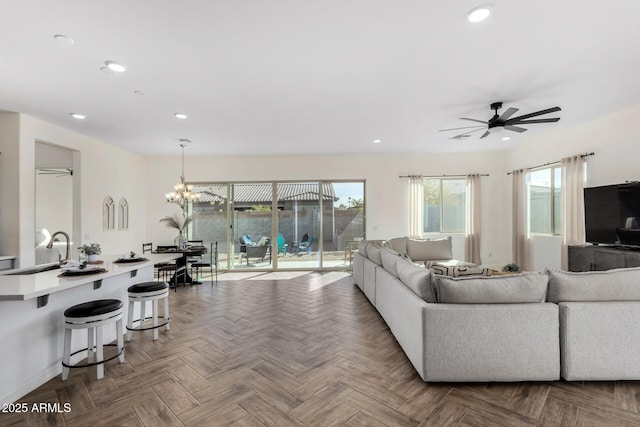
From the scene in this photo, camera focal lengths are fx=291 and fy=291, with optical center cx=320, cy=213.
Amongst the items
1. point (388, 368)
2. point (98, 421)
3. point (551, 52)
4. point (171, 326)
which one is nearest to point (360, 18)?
point (551, 52)

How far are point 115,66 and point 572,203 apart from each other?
6.92 meters

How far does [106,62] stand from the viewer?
285cm

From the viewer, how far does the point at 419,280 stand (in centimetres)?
251

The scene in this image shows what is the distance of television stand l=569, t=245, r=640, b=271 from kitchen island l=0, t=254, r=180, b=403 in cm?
596

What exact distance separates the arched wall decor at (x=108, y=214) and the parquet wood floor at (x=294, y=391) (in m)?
3.52

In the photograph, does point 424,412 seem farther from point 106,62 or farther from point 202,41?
point 106,62

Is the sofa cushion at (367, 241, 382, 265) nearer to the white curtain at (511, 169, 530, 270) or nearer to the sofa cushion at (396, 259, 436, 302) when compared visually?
the sofa cushion at (396, 259, 436, 302)

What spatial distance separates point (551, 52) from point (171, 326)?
506cm

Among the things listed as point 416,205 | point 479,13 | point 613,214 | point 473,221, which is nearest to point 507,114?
point 479,13

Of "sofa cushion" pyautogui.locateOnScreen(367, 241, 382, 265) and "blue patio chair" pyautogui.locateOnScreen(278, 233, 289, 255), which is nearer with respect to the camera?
"sofa cushion" pyautogui.locateOnScreen(367, 241, 382, 265)

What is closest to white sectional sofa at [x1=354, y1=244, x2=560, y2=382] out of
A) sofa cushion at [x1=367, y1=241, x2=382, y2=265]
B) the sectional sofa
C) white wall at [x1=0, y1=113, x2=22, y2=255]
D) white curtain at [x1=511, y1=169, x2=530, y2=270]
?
the sectional sofa

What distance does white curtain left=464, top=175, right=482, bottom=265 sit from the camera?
706 centimetres

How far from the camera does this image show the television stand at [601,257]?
381 cm

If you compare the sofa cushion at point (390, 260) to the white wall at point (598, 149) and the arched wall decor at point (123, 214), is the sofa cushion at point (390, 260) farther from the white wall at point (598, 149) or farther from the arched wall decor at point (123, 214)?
the arched wall decor at point (123, 214)
